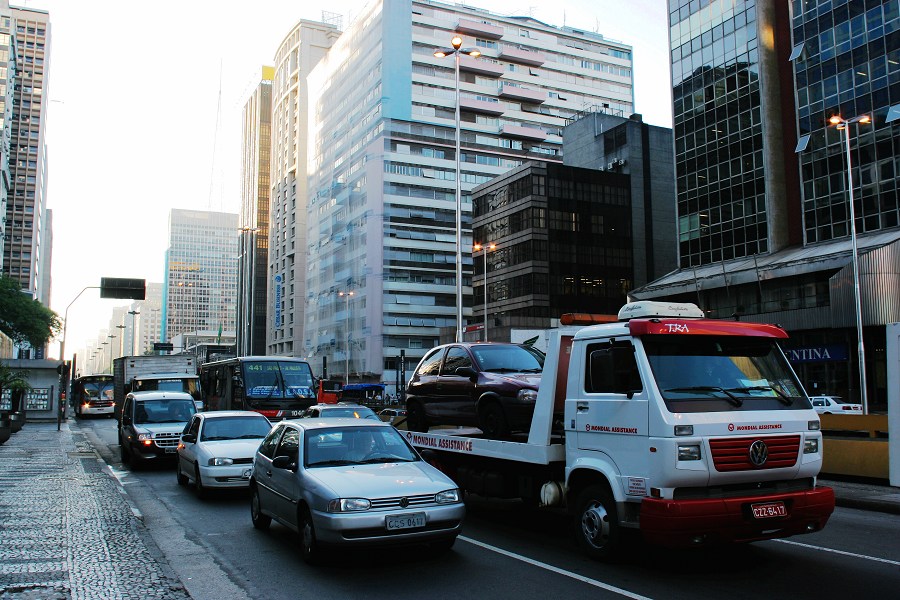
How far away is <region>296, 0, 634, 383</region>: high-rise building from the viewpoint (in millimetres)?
89750

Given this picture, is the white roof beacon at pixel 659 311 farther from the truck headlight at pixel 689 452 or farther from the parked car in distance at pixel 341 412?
the parked car in distance at pixel 341 412

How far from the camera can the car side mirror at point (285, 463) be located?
8531 mm

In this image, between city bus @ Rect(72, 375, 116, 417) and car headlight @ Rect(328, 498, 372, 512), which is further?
city bus @ Rect(72, 375, 116, 417)

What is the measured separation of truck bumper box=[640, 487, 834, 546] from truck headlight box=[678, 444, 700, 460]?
1.29 feet

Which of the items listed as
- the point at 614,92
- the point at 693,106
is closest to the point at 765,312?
the point at 693,106

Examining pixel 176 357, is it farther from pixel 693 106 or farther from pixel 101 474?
pixel 693 106

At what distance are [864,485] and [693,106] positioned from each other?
4295 centimetres

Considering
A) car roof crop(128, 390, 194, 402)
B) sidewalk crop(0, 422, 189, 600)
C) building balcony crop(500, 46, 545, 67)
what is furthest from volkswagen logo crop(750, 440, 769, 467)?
building balcony crop(500, 46, 545, 67)

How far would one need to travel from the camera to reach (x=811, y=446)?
23.4 feet

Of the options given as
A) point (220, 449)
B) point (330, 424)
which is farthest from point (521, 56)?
point (330, 424)

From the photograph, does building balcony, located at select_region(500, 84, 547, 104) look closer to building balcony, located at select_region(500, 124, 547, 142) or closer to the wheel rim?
building balcony, located at select_region(500, 124, 547, 142)

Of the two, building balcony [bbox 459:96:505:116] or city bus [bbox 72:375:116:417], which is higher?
building balcony [bbox 459:96:505:116]

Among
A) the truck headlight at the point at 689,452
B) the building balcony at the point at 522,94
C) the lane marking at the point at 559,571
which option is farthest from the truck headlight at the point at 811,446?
the building balcony at the point at 522,94

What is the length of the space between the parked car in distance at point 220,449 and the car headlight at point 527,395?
17.9 feet
